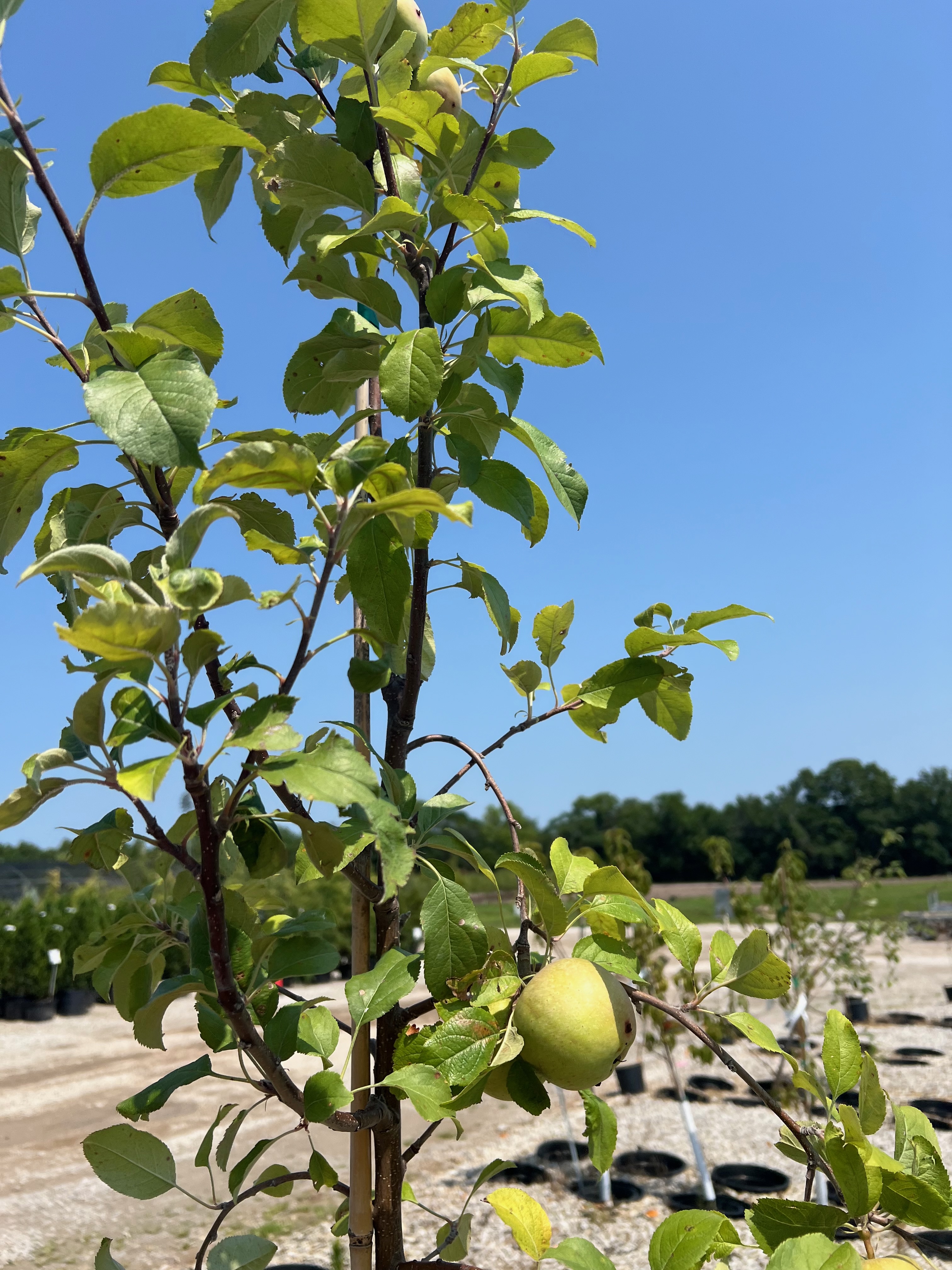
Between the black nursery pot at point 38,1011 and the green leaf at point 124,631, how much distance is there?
11609 millimetres

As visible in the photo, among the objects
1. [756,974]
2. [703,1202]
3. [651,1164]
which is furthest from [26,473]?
[651,1164]

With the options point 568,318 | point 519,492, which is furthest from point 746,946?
point 568,318

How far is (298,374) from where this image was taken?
0.96m

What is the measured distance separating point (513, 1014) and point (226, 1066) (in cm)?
810

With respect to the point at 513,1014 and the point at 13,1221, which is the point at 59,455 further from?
the point at 13,1221

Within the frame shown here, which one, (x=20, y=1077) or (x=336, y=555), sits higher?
(x=336, y=555)

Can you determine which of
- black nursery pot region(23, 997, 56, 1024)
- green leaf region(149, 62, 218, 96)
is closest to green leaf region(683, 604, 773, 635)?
green leaf region(149, 62, 218, 96)

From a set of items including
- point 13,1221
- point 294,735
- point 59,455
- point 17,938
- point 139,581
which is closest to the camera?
point 294,735

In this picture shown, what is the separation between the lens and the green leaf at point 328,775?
1.72ft

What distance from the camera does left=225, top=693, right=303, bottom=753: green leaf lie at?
539 mm

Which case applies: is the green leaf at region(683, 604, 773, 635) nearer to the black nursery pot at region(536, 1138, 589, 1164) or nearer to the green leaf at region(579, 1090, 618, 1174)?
the green leaf at region(579, 1090, 618, 1174)

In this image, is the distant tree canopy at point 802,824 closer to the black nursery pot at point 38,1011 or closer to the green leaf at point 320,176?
the black nursery pot at point 38,1011

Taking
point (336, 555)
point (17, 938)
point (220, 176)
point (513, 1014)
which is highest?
point (220, 176)

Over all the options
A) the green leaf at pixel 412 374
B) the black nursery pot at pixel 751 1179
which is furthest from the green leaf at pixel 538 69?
the black nursery pot at pixel 751 1179
